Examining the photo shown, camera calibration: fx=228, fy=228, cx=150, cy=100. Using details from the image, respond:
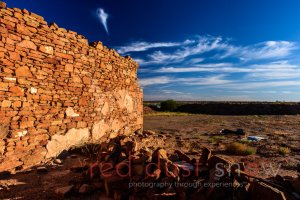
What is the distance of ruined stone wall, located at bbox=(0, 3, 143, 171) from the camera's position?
16.1 ft

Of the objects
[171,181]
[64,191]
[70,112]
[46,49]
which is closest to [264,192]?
[171,181]

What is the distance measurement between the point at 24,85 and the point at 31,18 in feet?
5.24

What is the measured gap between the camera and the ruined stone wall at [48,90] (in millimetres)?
4910

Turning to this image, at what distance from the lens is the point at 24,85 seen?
17.0 ft

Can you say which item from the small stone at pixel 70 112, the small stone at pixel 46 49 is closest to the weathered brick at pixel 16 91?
the small stone at pixel 46 49

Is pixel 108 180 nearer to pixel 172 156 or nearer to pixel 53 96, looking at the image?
pixel 172 156

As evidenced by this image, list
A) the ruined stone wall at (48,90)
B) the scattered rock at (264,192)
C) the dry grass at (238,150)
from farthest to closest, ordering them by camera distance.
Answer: the dry grass at (238,150)
the ruined stone wall at (48,90)
the scattered rock at (264,192)

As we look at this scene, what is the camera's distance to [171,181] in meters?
3.71

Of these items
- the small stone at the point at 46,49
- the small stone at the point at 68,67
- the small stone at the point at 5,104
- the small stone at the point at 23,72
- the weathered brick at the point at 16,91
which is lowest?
the small stone at the point at 5,104

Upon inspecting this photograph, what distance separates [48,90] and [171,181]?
12.7ft

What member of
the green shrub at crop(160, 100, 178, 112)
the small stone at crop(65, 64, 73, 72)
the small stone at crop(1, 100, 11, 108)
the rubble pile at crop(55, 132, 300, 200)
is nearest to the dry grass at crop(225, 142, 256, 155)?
the rubble pile at crop(55, 132, 300, 200)

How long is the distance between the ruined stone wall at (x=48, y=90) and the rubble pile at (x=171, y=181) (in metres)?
1.75

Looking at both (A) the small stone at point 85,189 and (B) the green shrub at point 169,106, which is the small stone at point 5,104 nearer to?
(A) the small stone at point 85,189

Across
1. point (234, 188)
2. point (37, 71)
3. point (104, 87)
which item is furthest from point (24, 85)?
point (234, 188)
